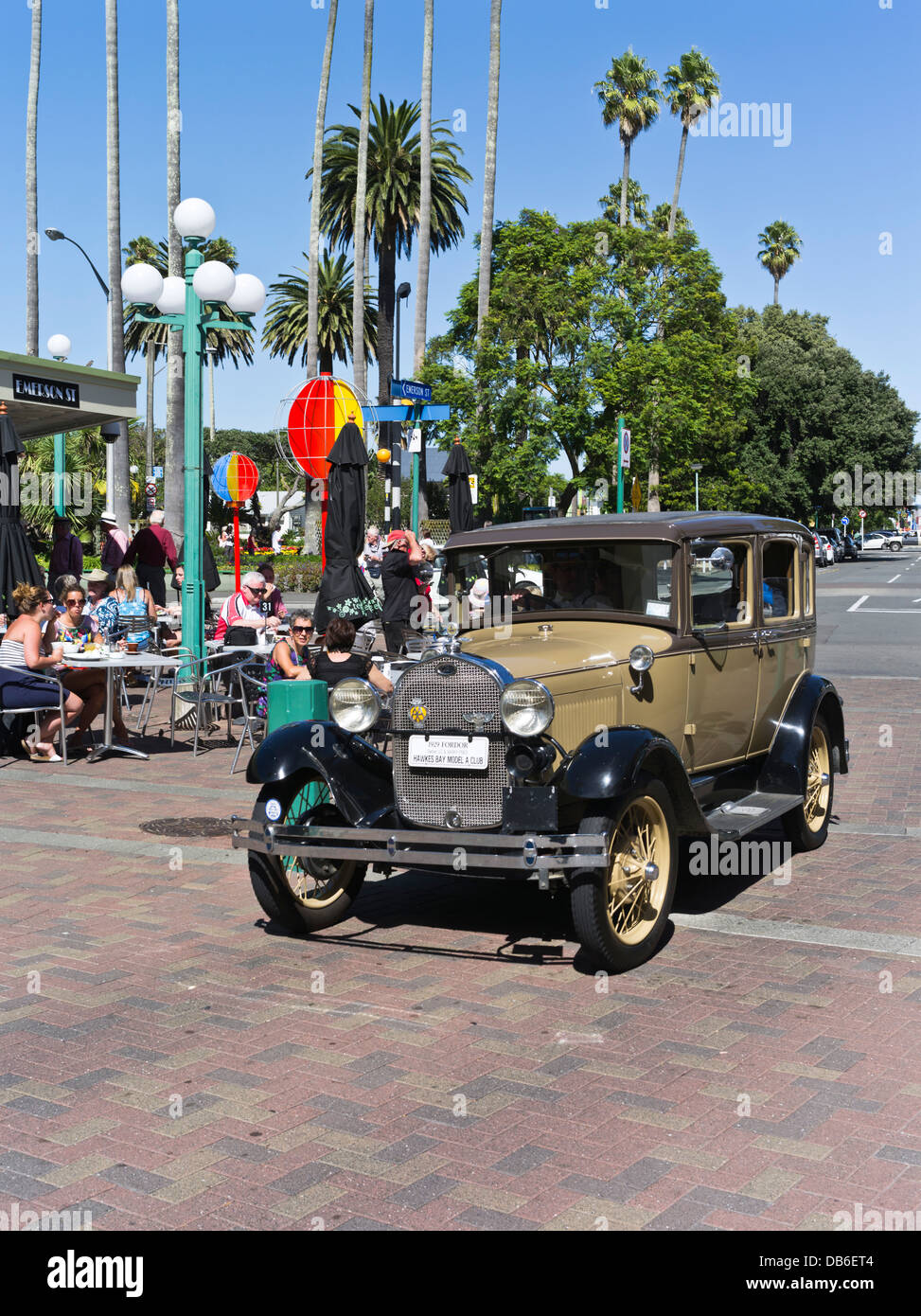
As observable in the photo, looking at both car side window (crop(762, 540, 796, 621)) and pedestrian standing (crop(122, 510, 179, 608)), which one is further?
pedestrian standing (crop(122, 510, 179, 608))

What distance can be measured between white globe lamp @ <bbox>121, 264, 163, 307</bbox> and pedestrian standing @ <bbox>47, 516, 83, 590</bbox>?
3.51 meters

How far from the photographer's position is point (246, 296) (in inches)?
531

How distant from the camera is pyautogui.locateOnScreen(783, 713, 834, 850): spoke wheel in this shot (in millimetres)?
7719

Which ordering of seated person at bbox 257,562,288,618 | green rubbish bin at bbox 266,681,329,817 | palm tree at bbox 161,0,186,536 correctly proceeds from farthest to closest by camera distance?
palm tree at bbox 161,0,186,536, seated person at bbox 257,562,288,618, green rubbish bin at bbox 266,681,329,817

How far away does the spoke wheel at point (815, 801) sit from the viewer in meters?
7.72

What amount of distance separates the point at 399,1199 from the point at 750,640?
4451 millimetres

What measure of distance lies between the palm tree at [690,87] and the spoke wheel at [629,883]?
185 feet

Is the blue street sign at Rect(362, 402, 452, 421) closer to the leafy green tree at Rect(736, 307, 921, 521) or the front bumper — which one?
the front bumper

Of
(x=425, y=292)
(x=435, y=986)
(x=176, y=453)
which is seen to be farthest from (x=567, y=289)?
(x=435, y=986)

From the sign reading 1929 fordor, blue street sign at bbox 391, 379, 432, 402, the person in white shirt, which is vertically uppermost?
blue street sign at bbox 391, 379, 432, 402

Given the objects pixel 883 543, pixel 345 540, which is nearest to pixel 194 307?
pixel 345 540

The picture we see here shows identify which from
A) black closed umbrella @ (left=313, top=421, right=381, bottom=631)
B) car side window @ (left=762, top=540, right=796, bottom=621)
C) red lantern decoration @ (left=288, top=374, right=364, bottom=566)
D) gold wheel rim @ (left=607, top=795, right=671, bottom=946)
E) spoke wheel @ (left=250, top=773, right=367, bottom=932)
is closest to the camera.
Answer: gold wheel rim @ (left=607, top=795, right=671, bottom=946)

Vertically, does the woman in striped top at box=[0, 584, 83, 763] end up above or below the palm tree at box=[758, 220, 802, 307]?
below

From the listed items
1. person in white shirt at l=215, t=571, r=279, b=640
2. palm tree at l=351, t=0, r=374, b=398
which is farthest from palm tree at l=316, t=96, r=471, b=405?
person in white shirt at l=215, t=571, r=279, b=640
